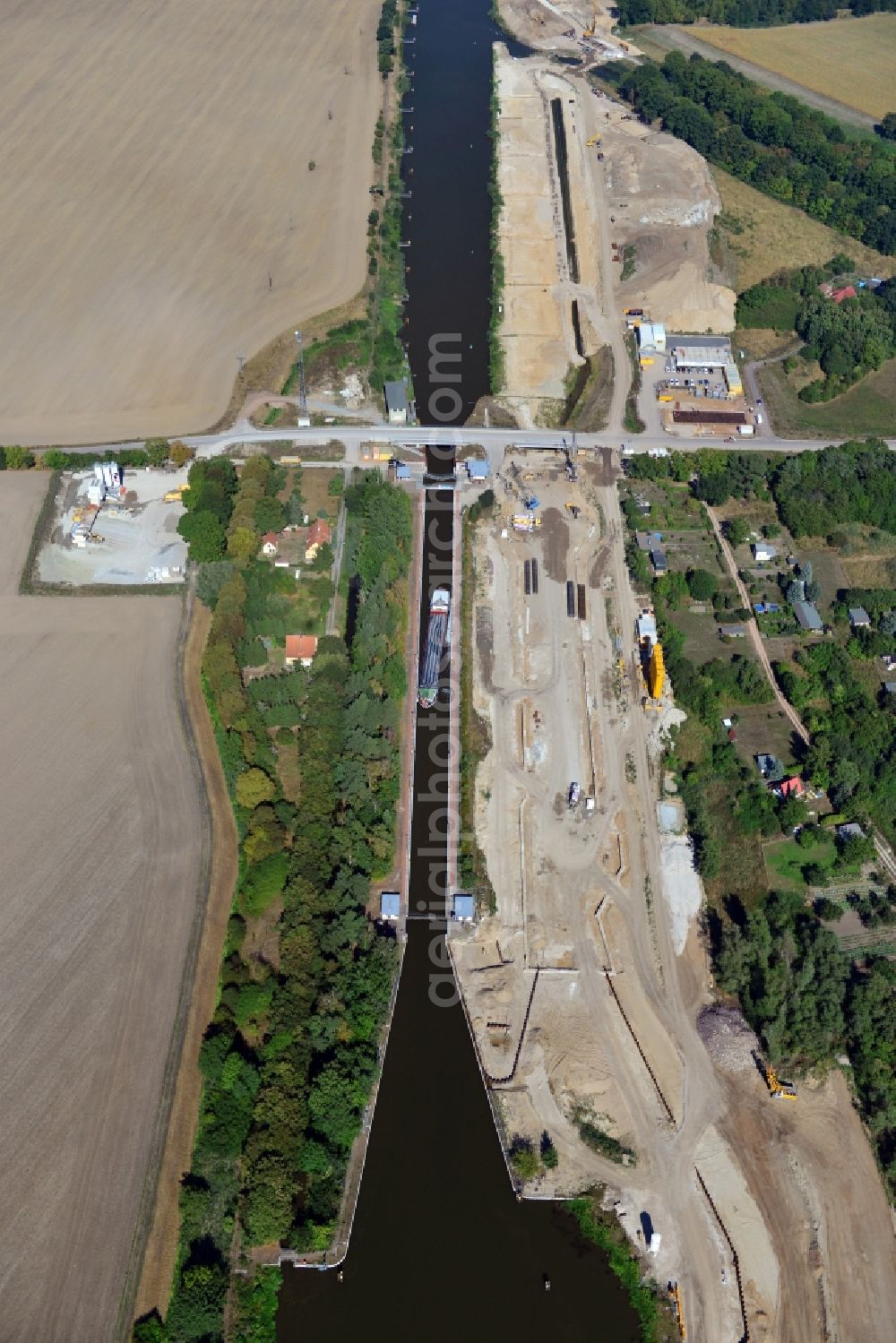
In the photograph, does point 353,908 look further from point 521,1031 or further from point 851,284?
point 851,284

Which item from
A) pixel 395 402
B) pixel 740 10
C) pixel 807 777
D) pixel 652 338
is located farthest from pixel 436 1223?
pixel 740 10

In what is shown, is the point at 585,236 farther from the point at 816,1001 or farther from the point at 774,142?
the point at 816,1001

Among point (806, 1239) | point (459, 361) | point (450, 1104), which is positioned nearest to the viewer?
point (806, 1239)

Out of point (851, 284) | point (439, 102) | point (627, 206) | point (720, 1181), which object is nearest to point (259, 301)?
point (627, 206)

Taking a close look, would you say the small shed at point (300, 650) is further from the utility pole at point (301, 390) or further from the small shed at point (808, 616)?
the small shed at point (808, 616)

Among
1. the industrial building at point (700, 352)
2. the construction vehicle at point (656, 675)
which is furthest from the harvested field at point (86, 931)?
the industrial building at point (700, 352)

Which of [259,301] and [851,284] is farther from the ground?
[851,284]
